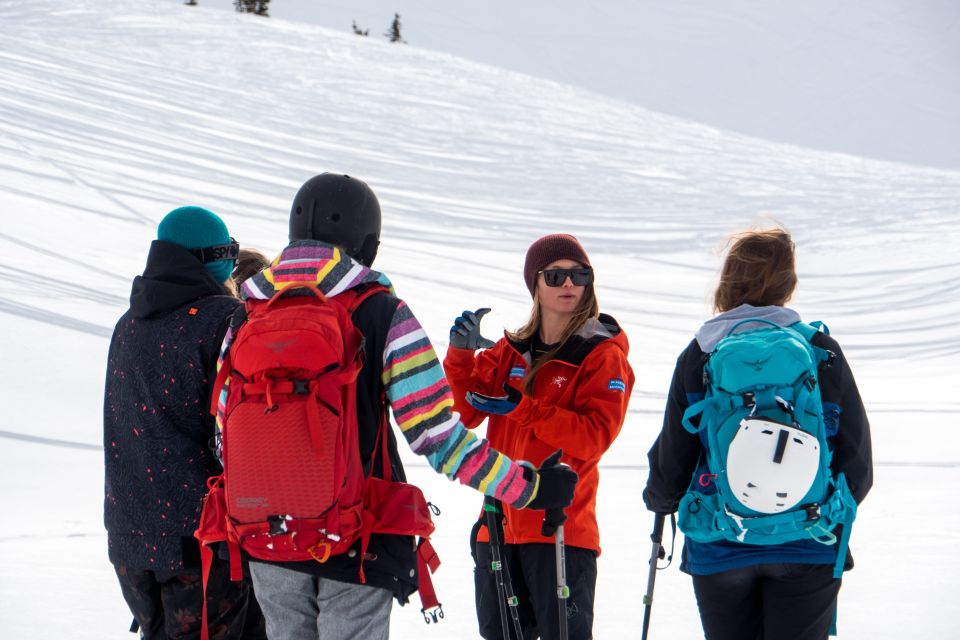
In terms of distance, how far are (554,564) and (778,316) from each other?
0.99 meters

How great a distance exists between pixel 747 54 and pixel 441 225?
4717cm

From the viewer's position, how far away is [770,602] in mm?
2641

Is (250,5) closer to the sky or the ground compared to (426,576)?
closer to the sky

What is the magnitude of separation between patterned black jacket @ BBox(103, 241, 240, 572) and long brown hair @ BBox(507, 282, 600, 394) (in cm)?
99

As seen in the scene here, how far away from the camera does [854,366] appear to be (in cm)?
1023

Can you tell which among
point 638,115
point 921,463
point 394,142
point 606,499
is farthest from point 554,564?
point 638,115

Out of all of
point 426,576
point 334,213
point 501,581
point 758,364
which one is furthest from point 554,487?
point 334,213

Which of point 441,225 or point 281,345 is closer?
point 281,345

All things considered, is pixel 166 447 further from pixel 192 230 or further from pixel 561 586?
pixel 561 586

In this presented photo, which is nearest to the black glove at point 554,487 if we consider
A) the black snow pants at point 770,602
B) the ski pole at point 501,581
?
the black snow pants at point 770,602

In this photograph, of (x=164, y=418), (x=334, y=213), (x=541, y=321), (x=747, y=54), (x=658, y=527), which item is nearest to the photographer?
(x=334, y=213)

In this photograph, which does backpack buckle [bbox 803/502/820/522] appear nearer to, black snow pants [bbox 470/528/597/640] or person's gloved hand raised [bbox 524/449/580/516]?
person's gloved hand raised [bbox 524/449/580/516]

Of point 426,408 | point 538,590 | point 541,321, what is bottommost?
point 538,590

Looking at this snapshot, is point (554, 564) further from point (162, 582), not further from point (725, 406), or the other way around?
point (162, 582)
